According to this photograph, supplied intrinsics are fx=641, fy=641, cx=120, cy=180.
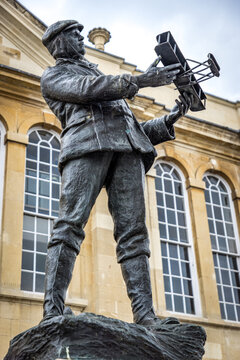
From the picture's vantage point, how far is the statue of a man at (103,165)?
403 centimetres

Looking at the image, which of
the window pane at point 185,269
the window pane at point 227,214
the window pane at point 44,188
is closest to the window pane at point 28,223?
the window pane at point 44,188

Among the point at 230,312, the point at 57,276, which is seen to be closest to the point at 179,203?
the point at 230,312

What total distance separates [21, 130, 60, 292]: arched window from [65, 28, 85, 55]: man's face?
802 centimetres

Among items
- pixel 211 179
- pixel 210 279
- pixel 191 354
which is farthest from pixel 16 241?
pixel 191 354

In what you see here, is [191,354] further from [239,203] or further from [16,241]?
[239,203]

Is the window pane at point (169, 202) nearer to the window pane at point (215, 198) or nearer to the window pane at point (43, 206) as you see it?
the window pane at point (215, 198)

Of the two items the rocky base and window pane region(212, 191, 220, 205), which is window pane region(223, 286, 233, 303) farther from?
the rocky base

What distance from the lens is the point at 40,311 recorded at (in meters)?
11.8

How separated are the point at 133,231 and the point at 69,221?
0.48 m

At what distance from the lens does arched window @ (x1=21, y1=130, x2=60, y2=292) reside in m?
12.3

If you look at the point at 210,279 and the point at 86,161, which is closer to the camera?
the point at 86,161

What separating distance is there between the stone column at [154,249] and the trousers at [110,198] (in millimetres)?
8935

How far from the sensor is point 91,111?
442 centimetres

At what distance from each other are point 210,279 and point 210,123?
4.32 metres
